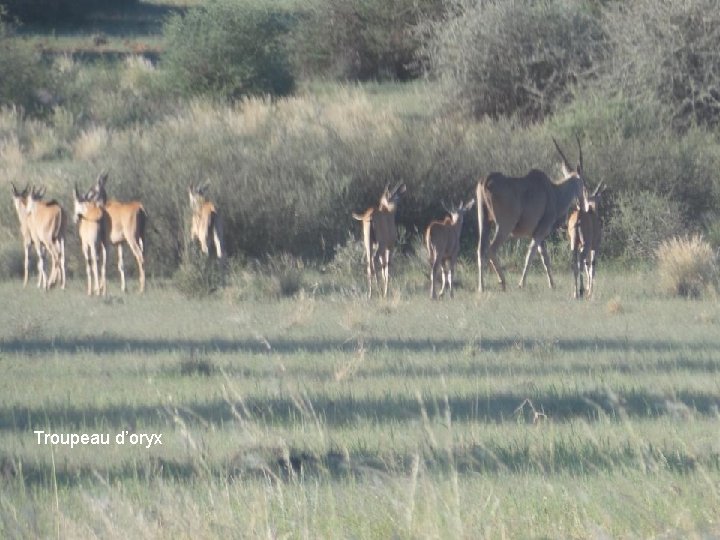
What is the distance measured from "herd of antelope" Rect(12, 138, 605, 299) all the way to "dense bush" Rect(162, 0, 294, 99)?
1673 cm

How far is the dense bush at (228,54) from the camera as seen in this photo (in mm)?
37219

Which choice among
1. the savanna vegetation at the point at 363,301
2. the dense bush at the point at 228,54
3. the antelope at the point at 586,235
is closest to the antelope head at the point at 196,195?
the savanna vegetation at the point at 363,301

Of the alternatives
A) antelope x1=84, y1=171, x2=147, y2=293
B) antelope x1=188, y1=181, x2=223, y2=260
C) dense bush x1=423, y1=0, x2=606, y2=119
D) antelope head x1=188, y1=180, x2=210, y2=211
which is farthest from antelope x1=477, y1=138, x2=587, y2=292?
dense bush x1=423, y1=0, x2=606, y2=119

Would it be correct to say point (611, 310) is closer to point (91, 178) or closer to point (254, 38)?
point (91, 178)

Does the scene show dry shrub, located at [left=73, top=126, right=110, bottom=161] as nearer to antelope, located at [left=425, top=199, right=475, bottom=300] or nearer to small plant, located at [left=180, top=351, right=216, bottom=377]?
antelope, located at [left=425, top=199, right=475, bottom=300]

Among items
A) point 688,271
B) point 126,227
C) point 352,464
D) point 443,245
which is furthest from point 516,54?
point 352,464

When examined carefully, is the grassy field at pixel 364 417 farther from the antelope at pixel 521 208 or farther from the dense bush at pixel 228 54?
the dense bush at pixel 228 54

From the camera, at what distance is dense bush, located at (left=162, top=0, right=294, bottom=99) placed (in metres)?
37.2

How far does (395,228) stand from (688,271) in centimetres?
428

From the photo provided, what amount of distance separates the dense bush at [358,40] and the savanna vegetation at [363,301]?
97mm

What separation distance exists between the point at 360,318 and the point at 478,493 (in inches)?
339

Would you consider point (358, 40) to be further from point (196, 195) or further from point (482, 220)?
point (482, 220)

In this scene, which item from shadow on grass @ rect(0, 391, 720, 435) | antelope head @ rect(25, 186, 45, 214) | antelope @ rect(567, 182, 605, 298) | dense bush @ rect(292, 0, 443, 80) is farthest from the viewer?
dense bush @ rect(292, 0, 443, 80)

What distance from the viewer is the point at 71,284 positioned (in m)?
20.8
